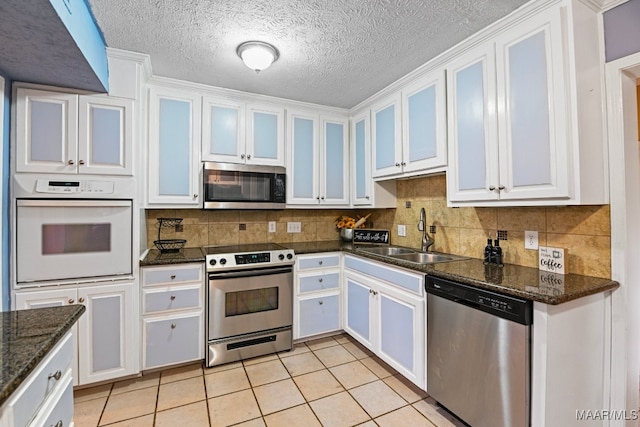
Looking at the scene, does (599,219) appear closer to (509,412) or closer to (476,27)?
(509,412)

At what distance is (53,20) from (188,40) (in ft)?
2.48

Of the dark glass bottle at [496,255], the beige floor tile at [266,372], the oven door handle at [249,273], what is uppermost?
the dark glass bottle at [496,255]

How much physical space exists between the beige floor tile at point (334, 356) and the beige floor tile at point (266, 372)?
35 centimetres

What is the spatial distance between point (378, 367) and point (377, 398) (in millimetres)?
400

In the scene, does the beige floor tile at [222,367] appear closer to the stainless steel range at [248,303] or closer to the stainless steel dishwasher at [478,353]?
the stainless steel range at [248,303]

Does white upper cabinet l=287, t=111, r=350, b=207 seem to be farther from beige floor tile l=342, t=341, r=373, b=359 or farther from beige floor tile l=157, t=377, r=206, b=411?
beige floor tile l=157, t=377, r=206, b=411

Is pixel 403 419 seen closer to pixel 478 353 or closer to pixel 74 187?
pixel 478 353

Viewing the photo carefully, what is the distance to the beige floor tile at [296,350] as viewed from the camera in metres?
2.59

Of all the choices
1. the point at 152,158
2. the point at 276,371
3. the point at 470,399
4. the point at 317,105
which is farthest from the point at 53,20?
the point at 470,399

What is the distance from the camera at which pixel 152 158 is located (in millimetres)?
2459

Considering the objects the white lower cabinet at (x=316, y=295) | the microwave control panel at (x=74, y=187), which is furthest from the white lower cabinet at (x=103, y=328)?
the white lower cabinet at (x=316, y=295)

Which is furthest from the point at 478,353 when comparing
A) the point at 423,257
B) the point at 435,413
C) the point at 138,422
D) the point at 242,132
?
the point at 242,132

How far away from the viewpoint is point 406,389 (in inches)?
82.6

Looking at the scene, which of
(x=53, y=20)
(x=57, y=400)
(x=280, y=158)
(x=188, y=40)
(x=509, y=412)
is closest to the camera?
(x=57, y=400)
